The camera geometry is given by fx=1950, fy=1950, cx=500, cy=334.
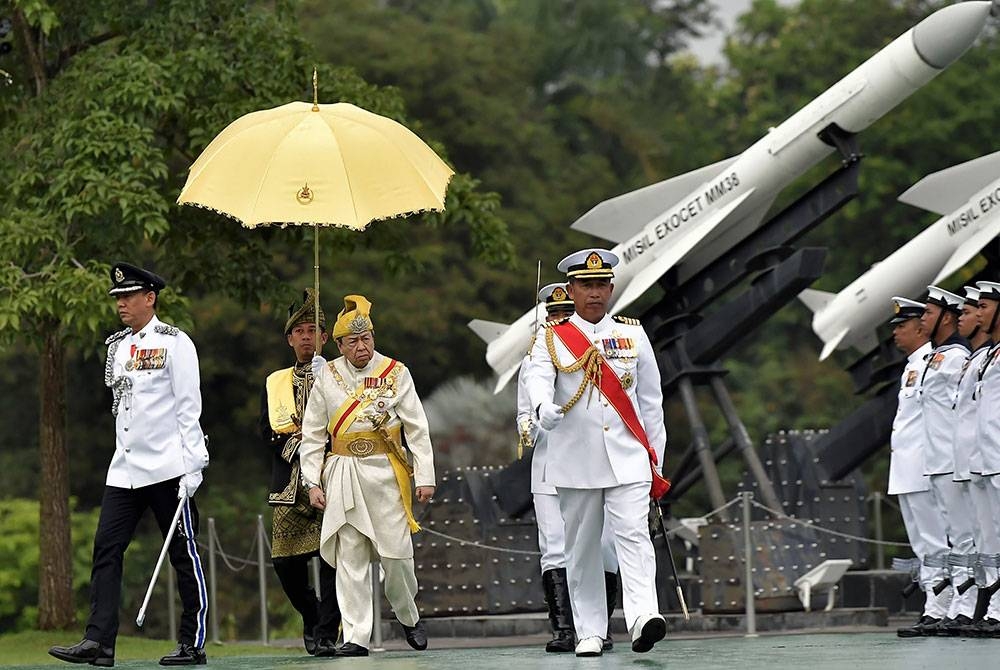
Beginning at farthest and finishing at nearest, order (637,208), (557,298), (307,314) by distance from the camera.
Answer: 1. (637,208)
2. (557,298)
3. (307,314)

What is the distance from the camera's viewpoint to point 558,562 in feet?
37.4

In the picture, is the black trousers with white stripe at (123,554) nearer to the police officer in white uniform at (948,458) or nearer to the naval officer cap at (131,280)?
the naval officer cap at (131,280)

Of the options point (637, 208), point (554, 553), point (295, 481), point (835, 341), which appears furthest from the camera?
point (835, 341)

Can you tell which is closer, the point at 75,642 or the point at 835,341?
the point at 75,642

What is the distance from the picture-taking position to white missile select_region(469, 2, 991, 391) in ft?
53.7

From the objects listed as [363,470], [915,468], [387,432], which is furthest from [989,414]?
[363,470]

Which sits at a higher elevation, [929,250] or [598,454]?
[929,250]

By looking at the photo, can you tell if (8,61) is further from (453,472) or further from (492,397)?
(492,397)

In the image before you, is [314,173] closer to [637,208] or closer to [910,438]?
[910,438]

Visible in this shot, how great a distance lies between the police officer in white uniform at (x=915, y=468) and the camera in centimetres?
1170

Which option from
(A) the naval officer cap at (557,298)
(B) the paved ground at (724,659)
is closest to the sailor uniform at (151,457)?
(B) the paved ground at (724,659)

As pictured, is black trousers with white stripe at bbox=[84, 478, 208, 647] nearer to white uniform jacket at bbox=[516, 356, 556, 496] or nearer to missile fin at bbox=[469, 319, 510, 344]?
white uniform jacket at bbox=[516, 356, 556, 496]

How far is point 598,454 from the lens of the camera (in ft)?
31.9

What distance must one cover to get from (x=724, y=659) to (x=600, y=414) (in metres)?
1.35
